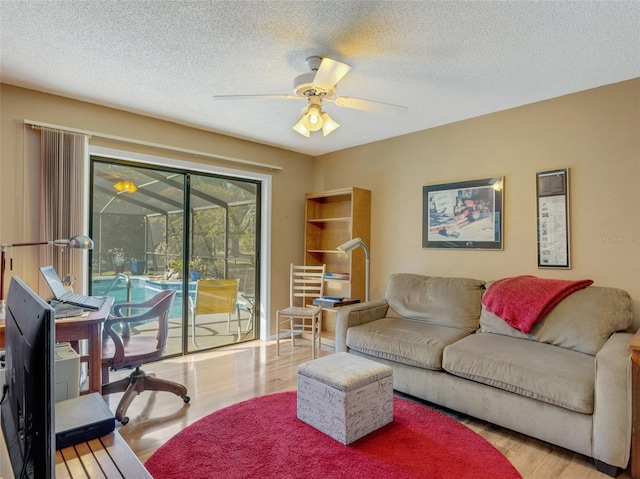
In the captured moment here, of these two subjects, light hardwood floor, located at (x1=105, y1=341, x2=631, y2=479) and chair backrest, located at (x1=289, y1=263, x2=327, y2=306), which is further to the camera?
chair backrest, located at (x1=289, y1=263, x2=327, y2=306)

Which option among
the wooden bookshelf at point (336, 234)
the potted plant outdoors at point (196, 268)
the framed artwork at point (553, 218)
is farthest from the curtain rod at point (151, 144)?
the framed artwork at point (553, 218)

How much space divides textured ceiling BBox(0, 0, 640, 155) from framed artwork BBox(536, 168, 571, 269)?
0.68 meters

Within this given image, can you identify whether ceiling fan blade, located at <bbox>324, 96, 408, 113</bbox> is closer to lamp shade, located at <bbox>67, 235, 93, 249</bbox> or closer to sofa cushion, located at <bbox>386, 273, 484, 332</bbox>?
sofa cushion, located at <bbox>386, 273, 484, 332</bbox>

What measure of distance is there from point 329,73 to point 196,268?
2.71m

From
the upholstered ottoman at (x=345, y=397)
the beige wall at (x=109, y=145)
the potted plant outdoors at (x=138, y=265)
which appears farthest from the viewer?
the potted plant outdoors at (x=138, y=265)

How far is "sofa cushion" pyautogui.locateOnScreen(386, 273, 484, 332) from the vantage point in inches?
120

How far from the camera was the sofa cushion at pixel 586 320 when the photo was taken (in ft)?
7.68

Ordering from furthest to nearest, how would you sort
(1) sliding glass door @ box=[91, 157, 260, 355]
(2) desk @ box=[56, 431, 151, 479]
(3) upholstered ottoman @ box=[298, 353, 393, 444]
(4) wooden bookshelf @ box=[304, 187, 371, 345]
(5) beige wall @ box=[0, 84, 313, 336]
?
(4) wooden bookshelf @ box=[304, 187, 371, 345] → (1) sliding glass door @ box=[91, 157, 260, 355] → (5) beige wall @ box=[0, 84, 313, 336] → (3) upholstered ottoman @ box=[298, 353, 393, 444] → (2) desk @ box=[56, 431, 151, 479]

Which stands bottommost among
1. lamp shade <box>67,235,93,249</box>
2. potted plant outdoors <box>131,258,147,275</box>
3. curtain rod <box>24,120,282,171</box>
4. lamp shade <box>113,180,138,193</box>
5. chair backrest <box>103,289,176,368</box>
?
chair backrest <box>103,289,176,368</box>

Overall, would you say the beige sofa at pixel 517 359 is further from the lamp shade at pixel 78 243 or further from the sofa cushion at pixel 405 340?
the lamp shade at pixel 78 243

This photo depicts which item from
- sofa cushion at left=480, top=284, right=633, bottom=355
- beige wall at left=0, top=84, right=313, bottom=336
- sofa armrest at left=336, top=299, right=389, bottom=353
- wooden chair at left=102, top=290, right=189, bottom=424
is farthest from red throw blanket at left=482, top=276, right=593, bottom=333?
beige wall at left=0, top=84, right=313, bottom=336

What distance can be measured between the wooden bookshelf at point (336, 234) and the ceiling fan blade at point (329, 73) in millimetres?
2089

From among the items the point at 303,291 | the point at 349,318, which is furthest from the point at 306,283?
the point at 349,318

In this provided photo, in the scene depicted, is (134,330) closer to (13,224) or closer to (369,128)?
(13,224)
